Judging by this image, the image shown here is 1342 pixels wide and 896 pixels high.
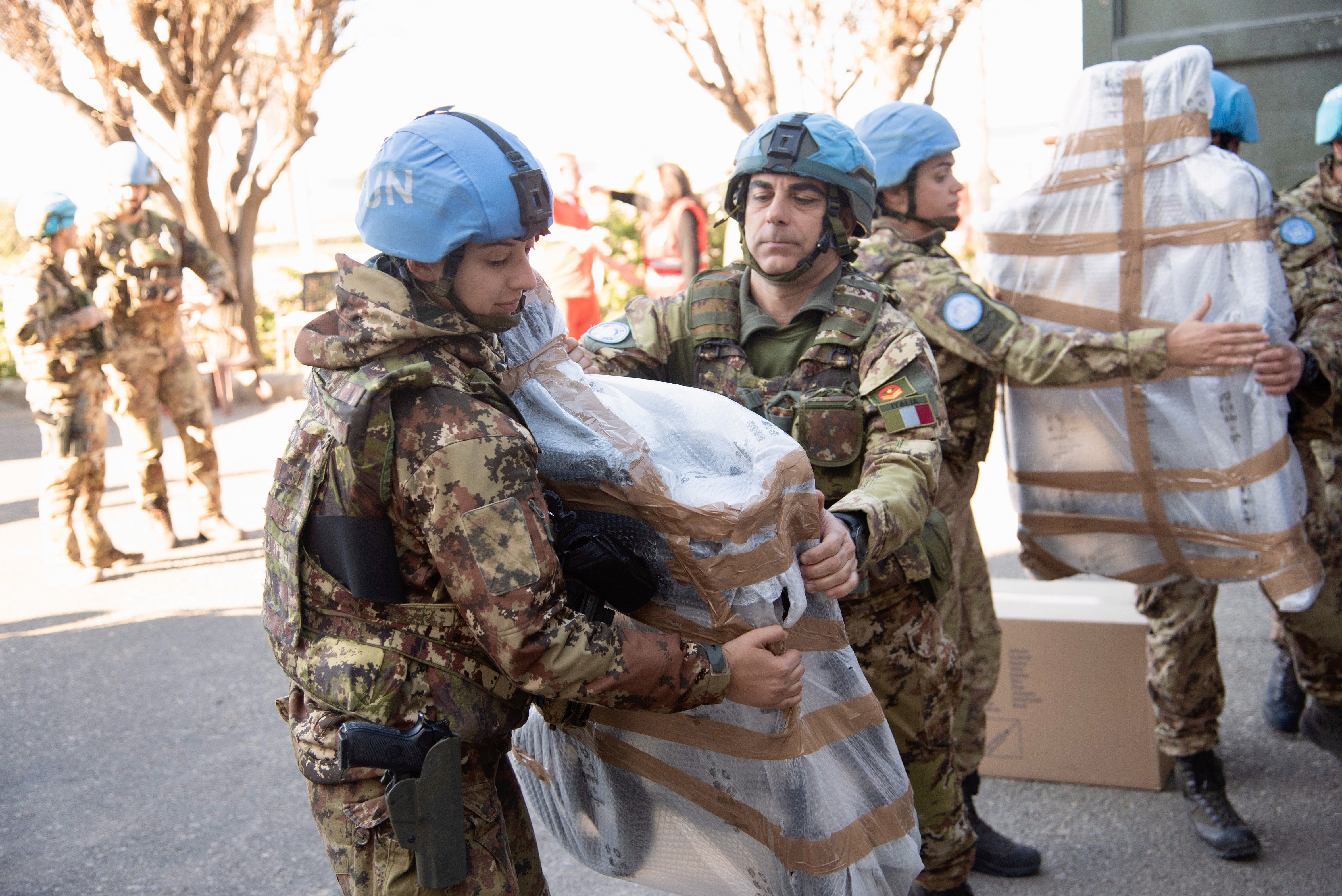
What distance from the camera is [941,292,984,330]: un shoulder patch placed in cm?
282

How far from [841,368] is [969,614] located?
4.00 feet

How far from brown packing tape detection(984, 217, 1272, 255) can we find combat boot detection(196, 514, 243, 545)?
5.51 m

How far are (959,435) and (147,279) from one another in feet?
16.9

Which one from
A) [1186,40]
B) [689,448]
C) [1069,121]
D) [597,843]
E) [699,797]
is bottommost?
[597,843]

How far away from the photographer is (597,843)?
2.12m

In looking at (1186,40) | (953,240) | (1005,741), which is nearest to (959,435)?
(1005,741)

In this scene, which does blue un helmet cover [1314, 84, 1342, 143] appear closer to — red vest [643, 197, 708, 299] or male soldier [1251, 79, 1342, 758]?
male soldier [1251, 79, 1342, 758]

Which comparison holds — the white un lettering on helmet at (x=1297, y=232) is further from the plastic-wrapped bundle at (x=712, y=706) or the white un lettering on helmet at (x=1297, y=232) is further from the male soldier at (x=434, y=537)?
the male soldier at (x=434, y=537)

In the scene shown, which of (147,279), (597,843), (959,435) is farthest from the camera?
(147,279)

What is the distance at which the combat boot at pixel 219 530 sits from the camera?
6.94 meters

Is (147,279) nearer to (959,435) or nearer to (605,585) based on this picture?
(959,435)

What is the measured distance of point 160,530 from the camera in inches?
264

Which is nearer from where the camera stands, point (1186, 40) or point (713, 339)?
point (713, 339)

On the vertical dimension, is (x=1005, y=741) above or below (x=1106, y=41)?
below
